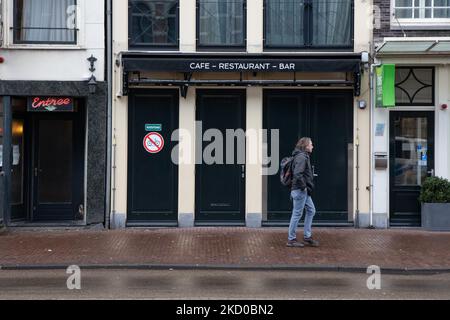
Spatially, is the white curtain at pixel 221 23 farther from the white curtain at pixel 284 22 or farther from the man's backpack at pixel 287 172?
the man's backpack at pixel 287 172

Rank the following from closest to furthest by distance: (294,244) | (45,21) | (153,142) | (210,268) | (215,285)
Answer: (215,285)
(210,268)
(294,244)
(153,142)
(45,21)

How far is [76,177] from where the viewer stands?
15016mm

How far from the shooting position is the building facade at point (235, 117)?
14.5 m

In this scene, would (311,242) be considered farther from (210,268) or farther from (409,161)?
(409,161)

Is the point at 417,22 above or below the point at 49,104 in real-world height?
above

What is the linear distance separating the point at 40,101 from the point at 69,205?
95.9 inches

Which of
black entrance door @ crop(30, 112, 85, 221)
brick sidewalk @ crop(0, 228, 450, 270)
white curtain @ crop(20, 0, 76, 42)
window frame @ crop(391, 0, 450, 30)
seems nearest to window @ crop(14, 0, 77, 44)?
white curtain @ crop(20, 0, 76, 42)

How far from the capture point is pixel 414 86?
14.8 meters

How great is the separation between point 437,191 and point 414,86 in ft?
7.95

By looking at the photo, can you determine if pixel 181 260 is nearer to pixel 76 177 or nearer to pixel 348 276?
pixel 348 276

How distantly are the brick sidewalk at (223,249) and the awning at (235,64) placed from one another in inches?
125

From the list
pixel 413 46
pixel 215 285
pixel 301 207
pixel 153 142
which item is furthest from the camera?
pixel 153 142

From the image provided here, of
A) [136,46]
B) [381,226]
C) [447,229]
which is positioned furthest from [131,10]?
[447,229]

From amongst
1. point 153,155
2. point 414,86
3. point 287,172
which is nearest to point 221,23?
point 153,155
